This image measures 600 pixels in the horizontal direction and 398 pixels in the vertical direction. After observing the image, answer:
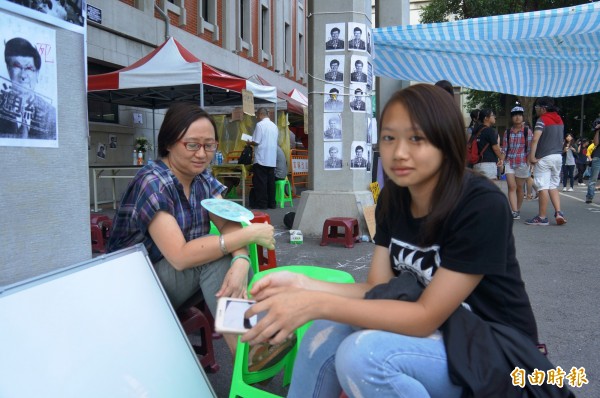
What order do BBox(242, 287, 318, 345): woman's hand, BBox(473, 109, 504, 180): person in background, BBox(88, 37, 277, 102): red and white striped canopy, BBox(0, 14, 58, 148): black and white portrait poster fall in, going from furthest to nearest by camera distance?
BBox(88, 37, 277, 102): red and white striped canopy < BBox(473, 109, 504, 180): person in background < BBox(0, 14, 58, 148): black and white portrait poster < BBox(242, 287, 318, 345): woman's hand

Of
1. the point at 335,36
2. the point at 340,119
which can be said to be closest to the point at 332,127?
the point at 340,119

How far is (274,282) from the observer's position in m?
1.61

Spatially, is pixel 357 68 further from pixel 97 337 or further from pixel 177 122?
pixel 97 337

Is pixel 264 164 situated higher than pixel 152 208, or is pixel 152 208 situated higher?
pixel 264 164

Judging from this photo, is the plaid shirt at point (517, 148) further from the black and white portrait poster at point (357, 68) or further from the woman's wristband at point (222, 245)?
the woman's wristband at point (222, 245)

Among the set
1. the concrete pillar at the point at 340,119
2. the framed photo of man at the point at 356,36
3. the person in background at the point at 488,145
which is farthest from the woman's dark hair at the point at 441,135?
the person in background at the point at 488,145

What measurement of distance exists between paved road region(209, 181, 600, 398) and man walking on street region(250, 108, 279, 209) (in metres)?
2.00

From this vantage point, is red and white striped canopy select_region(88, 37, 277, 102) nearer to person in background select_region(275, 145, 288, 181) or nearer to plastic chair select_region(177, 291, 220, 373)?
person in background select_region(275, 145, 288, 181)

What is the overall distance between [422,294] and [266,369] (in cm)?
114

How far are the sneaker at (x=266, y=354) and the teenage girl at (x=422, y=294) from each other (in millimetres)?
664

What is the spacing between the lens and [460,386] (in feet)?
4.43

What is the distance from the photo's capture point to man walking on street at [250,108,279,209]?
9.55m

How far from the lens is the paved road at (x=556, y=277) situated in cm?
273

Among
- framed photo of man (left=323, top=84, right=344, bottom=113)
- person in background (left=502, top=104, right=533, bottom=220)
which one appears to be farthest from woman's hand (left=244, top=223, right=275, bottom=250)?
person in background (left=502, top=104, right=533, bottom=220)
